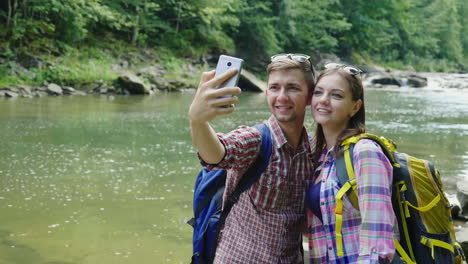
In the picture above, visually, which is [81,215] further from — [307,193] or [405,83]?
[405,83]

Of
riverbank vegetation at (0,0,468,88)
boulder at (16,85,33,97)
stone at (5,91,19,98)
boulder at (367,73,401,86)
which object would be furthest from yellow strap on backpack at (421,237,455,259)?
boulder at (367,73,401,86)

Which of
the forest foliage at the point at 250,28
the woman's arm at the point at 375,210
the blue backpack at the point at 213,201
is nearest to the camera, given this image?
the woman's arm at the point at 375,210

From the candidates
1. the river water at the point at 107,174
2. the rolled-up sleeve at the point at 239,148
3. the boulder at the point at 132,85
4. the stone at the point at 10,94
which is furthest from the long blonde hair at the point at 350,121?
the boulder at the point at 132,85

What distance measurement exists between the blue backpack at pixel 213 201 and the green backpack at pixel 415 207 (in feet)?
1.10

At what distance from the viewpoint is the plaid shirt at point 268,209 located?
2.14 metres

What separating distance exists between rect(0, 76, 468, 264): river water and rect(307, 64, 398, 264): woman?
2.54m

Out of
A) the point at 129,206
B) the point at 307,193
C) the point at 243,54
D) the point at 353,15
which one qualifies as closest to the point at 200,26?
the point at 243,54

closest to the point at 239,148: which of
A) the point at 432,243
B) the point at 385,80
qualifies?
the point at 432,243

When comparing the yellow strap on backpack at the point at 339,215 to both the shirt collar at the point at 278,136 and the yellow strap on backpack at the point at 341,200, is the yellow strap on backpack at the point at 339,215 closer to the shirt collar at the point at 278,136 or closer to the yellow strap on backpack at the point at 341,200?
the yellow strap on backpack at the point at 341,200

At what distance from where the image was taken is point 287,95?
2.19 meters

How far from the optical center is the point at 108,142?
32.7 feet

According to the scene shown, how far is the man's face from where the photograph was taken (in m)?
2.19

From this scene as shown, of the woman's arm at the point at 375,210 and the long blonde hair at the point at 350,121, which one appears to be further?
the long blonde hair at the point at 350,121

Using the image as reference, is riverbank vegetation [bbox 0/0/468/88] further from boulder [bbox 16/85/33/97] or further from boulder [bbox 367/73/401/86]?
boulder [bbox 367/73/401/86]
